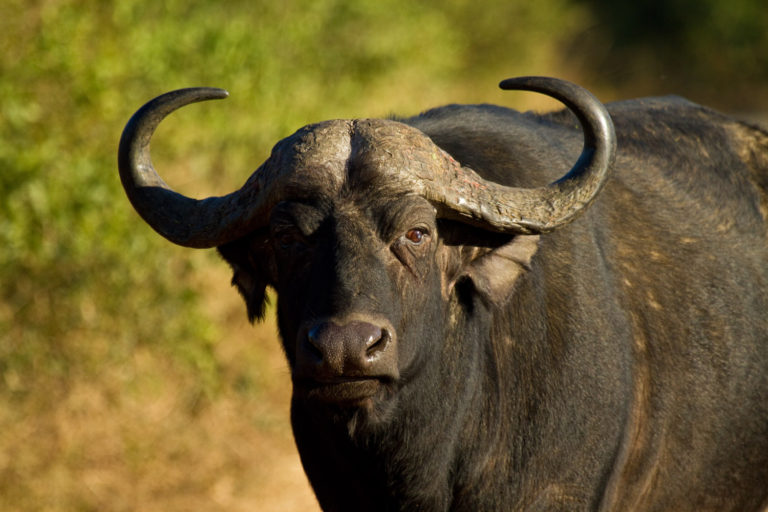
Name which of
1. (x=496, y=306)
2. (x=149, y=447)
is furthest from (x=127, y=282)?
(x=496, y=306)

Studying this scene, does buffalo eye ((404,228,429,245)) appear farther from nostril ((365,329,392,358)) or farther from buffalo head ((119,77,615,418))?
nostril ((365,329,392,358))

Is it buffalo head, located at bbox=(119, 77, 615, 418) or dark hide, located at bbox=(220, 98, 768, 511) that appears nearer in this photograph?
buffalo head, located at bbox=(119, 77, 615, 418)

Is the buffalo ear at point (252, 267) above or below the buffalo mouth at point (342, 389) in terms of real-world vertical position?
above

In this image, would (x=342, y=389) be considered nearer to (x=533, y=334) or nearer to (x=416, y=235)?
(x=416, y=235)

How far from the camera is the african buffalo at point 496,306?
131 inches

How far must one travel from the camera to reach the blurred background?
5.75 m

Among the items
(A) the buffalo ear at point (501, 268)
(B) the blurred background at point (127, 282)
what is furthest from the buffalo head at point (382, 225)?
(B) the blurred background at point (127, 282)

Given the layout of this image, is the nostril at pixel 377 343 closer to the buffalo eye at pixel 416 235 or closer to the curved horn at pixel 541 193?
the buffalo eye at pixel 416 235

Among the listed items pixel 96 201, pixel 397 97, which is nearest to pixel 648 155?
pixel 96 201

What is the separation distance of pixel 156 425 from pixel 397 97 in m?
5.84

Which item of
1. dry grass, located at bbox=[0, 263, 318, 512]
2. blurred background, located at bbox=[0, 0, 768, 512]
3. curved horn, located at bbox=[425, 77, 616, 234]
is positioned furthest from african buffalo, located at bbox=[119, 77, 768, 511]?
→ dry grass, located at bbox=[0, 263, 318, 512]

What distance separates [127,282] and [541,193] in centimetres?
359

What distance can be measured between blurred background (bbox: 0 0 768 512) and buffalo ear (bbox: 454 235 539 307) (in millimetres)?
1511

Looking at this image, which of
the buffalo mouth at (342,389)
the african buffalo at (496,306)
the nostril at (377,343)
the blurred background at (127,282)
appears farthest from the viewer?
the blurred background at (127,282)
